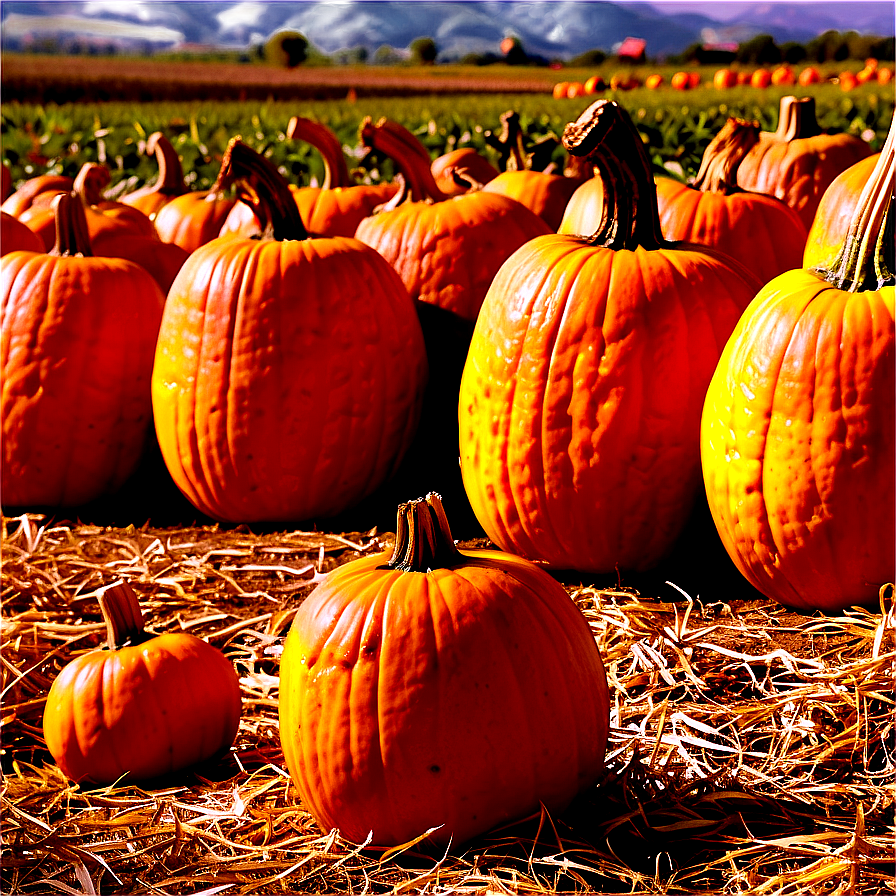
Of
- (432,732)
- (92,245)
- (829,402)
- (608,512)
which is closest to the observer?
(432,732)

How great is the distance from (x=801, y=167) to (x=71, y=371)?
3.10 m

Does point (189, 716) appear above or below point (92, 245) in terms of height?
below

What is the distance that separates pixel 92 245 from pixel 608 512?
8.72 feet

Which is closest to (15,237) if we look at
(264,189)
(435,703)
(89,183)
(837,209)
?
(89,183)

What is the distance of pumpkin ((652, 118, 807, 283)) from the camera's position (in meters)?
3.94

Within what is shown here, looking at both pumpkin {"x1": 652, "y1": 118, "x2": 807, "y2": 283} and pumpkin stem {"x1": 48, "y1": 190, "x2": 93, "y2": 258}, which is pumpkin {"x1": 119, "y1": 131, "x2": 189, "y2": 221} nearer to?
pumpkin stem {"x1": 48, "y1": 190, "x2": 93, "y2": 258}

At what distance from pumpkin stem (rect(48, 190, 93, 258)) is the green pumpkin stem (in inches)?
103

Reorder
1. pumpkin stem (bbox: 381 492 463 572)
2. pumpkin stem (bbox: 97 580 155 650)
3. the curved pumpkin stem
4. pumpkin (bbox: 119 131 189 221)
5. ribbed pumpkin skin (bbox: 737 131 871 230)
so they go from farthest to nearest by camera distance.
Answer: pumpkin (bbox: 119 131 189 221) → the curved pumpkin stem → ribbed pumpkin skin (bbox: 737 131 871 230) → pumpkin stem (bbox: 97 580 155 650) → pumpkin stem (bbox: 381 492 463 572)

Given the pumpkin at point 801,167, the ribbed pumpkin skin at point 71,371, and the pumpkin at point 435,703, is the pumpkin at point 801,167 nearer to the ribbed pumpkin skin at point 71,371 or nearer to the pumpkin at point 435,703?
the ribbed pumpkin skin at point 71,371

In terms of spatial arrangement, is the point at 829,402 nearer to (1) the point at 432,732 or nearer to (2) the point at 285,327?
(1) the point at 432,732

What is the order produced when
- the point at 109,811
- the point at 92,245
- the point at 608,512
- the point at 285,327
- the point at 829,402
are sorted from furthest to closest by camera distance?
the point at 92,245 → the point at 285,327 → the point at 608,512 → the point at 829,402 → the point at 109,811

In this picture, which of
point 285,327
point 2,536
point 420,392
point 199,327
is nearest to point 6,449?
point 2,536

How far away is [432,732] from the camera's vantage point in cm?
196

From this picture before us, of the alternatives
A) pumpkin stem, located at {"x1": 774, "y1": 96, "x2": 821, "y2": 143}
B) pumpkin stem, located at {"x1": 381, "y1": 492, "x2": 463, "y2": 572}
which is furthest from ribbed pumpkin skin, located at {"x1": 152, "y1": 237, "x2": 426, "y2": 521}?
pumpkin stem, located at {"x1": 774, "y1": 96, "x2": 821, "y2": 143}
